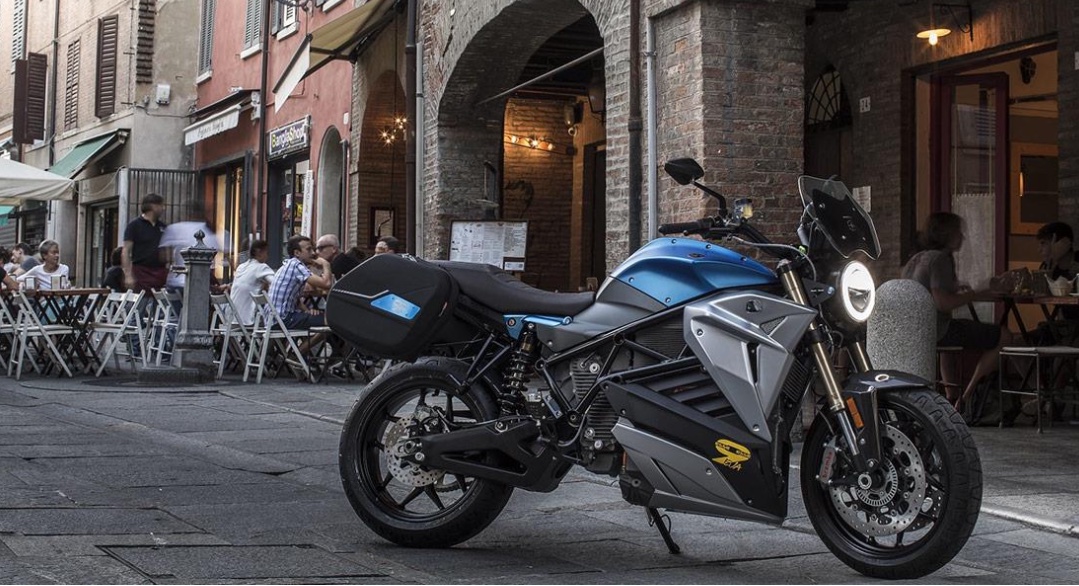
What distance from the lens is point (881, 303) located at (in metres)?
8.51

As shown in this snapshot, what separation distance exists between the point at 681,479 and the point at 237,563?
1442mm

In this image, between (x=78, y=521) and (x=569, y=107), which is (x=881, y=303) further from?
(x=569, y=107)

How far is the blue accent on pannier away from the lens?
502 cm

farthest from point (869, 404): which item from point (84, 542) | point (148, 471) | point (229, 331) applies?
point (229, 331)

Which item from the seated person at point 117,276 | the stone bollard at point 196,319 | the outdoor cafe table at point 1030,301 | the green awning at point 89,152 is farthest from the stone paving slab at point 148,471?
the green awning at point 89,152

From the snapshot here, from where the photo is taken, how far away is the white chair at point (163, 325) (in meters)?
13.6

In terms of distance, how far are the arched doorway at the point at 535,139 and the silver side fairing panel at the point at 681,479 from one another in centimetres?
549

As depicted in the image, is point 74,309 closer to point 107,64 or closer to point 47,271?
point 47,271

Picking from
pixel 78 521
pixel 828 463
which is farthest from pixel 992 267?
pixel 78 521

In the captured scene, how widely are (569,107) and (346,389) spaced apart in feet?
27.3

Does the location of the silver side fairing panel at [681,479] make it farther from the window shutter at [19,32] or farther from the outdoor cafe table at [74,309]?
the window shutter at [19,32]

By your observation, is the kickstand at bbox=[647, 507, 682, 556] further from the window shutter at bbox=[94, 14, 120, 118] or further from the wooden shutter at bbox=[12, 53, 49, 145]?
the wooden shutter at bbox=[12, 53, 49, 145]

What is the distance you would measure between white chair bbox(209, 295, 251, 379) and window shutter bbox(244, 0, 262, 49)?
9.96 meters

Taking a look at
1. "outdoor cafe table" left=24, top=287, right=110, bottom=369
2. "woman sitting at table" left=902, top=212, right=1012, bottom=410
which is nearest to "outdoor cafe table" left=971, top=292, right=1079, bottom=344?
"woman sitting at table" left=902, top=212, right=1012, bottom=410
